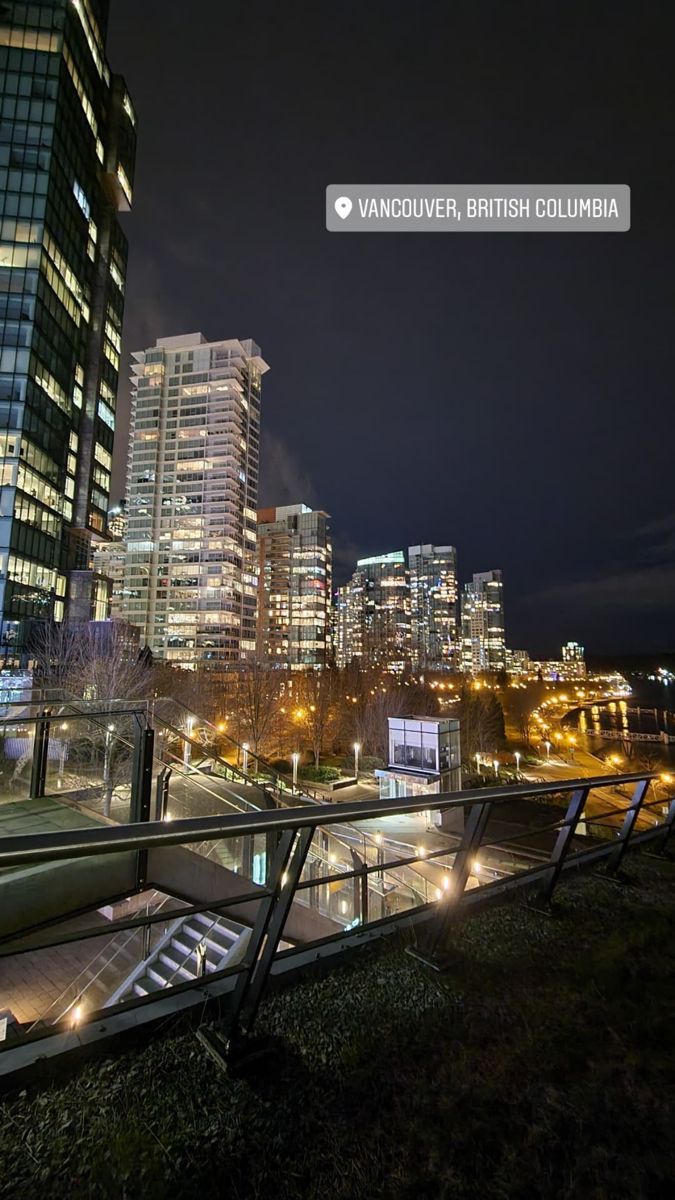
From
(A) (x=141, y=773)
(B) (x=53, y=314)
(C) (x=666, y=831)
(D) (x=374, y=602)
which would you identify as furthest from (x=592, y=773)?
(D) (x=374, y=602)

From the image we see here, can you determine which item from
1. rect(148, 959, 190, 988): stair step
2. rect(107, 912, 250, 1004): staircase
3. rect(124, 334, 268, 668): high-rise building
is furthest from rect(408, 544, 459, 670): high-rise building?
rect(148, 959, 190, 988): stair step

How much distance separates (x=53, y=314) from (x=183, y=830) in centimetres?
6449

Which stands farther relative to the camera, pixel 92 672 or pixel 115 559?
pixel 115 559

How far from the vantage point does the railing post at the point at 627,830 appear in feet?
14.8

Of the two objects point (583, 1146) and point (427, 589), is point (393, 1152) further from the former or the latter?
point (427, 589)

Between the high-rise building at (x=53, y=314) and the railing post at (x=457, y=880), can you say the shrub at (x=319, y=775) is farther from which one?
the high-rise building at (x=53, y=314)

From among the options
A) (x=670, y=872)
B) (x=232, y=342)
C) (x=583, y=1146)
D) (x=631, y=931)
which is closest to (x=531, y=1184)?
(x=583, y=1146)

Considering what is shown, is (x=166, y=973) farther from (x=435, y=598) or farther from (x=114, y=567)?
(x=435, y=598)

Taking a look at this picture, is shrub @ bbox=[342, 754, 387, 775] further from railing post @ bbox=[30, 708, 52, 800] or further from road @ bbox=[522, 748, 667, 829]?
railing post @ bbox=[30, 708, 52, 800]

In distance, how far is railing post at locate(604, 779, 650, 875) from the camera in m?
4.50

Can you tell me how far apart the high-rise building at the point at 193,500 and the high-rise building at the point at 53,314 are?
114 ft

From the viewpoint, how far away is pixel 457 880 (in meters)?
3.12

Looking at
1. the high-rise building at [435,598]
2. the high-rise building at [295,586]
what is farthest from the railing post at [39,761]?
the high-rise building at [435,598]

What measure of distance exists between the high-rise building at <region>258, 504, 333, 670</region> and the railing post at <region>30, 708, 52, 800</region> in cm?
11143
